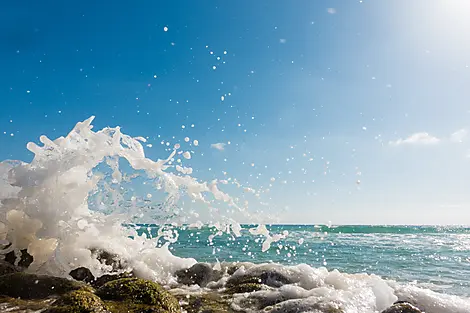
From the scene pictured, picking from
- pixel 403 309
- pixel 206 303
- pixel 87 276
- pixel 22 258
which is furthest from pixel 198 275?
pixel 403 309

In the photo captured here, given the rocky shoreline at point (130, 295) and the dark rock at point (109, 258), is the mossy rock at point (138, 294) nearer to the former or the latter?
the rocky shoreline at point (130, 295)

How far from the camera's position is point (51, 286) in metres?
6.93

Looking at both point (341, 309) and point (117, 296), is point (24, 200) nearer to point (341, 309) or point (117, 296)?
point (117, 296)

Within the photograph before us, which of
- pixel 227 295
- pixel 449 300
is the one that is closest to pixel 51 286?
pixel 227 295

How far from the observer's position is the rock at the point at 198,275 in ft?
31.3

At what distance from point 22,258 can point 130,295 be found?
4.78m

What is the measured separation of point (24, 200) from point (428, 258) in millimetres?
18216

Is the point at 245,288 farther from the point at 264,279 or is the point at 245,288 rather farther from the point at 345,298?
the point at 345,298

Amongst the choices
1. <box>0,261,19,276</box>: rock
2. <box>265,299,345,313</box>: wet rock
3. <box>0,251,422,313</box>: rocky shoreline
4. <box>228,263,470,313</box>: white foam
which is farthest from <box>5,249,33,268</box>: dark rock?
<box>265,299,345,313</box>: wet rock

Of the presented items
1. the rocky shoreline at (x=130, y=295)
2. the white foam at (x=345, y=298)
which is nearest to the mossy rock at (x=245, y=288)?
the rocky shoreline at (x=130, y=295)

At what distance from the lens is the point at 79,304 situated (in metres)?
5.05

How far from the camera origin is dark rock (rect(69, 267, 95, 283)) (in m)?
8.45

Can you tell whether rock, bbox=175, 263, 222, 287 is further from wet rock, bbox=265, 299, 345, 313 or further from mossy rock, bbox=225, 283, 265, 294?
wet rock, bbox=265, 299, 345, 313

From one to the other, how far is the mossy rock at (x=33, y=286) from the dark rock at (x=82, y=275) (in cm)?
130
